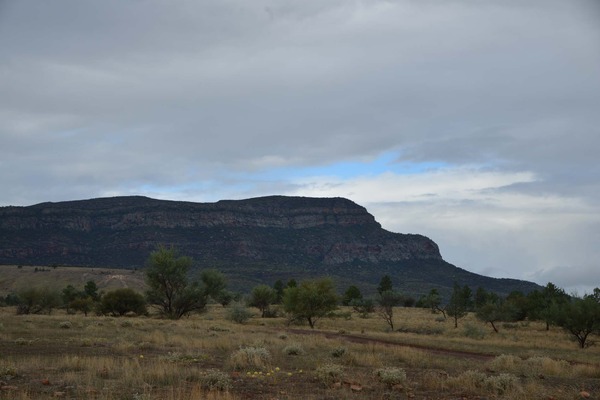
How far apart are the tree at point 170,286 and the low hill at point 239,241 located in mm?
58799

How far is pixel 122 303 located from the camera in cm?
5256

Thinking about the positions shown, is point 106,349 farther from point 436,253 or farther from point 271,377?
point 436,253

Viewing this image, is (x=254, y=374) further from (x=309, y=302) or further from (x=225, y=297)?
(x=225, y=297)

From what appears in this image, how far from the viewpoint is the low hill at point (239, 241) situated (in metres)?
131

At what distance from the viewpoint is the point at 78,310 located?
5772cm

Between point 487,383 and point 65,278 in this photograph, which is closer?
point 487,383

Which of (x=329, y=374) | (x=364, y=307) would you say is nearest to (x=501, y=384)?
(x=329, y=374)

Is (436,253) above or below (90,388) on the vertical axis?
above

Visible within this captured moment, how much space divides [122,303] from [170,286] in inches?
212

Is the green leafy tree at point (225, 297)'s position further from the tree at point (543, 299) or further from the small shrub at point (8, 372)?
the small shrub at point (8, 372)

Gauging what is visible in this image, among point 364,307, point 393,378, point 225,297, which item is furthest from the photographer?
point 225,297

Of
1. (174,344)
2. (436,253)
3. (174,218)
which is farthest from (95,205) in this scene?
(174,344)

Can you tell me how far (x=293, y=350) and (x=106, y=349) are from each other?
7078 millimetres

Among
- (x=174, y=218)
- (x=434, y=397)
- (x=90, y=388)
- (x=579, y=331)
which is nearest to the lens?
(x=90, y=388)
